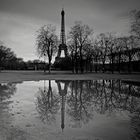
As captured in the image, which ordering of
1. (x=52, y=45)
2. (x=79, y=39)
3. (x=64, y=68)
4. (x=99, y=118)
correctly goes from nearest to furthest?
(x=99, y=118) → (x=52, y=45) → (x=79, y=39) → (x=64, y=68)

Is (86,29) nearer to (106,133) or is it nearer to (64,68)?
(64,68)

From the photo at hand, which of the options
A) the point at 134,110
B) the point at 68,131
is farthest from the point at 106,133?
the point at 134,110

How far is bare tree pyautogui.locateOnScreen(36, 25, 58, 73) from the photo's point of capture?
4278 cm

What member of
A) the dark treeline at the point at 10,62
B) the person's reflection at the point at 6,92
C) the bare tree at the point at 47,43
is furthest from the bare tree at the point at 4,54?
the person's reflection at the point at 6,92

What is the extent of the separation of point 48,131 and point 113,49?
5042cm

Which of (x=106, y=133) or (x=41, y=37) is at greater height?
(x=41, y=37)

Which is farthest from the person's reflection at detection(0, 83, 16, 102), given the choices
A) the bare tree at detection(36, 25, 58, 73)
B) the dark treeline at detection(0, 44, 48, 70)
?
the dark treeline at detection(0, 44, 48, 70)

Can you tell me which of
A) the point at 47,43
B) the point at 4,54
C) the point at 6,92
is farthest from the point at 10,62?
the point at 6,92

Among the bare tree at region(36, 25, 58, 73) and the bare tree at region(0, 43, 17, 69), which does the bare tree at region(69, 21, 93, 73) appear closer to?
the bare tree at region(36, 25, 58, 73)

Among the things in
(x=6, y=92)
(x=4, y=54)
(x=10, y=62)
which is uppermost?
(x=4, y=54)

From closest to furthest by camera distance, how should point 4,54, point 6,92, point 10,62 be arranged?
1. point 6,92
2. point 4,54
3. point 10,62

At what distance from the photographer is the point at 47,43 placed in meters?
43.4

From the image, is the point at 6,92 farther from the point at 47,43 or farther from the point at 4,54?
the point at 4,54

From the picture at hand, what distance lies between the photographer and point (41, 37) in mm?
43531
